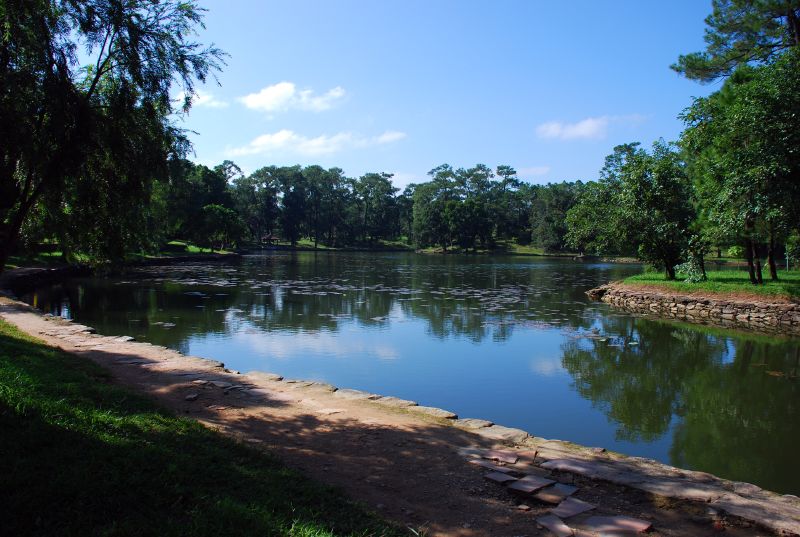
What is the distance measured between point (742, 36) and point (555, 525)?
26556 millimetres

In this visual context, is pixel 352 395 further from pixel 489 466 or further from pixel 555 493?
pixel 555 493

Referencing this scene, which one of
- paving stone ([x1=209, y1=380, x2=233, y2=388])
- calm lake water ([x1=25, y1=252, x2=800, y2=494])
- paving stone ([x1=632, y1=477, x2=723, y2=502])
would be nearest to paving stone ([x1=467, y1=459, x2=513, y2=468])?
paving stone ([x1=632, y1=477, x2=723, y2=502])

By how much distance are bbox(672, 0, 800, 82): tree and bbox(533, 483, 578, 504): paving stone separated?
23.3 metres

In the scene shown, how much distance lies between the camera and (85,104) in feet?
29.1

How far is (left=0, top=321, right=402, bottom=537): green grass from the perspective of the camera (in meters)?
3.87

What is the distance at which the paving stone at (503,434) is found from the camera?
301 inches

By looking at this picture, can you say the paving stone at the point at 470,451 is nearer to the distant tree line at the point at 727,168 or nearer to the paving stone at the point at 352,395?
the paving stone at the point at 352,395

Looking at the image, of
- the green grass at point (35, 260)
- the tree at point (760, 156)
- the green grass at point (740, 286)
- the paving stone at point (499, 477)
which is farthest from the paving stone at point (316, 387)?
the green grass at point (35, 260)

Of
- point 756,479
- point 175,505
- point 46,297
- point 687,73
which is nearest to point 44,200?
point 175,505

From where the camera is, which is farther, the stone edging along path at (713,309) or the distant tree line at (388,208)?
the distant tree line at (388,208)

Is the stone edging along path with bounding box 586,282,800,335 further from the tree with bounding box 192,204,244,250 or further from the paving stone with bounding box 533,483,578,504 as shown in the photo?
the tree with bounding box 192,204,244,250

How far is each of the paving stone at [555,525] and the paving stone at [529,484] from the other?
0.55 metres

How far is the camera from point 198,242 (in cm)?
6975

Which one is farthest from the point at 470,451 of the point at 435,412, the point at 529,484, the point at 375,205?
the point at 375,205
